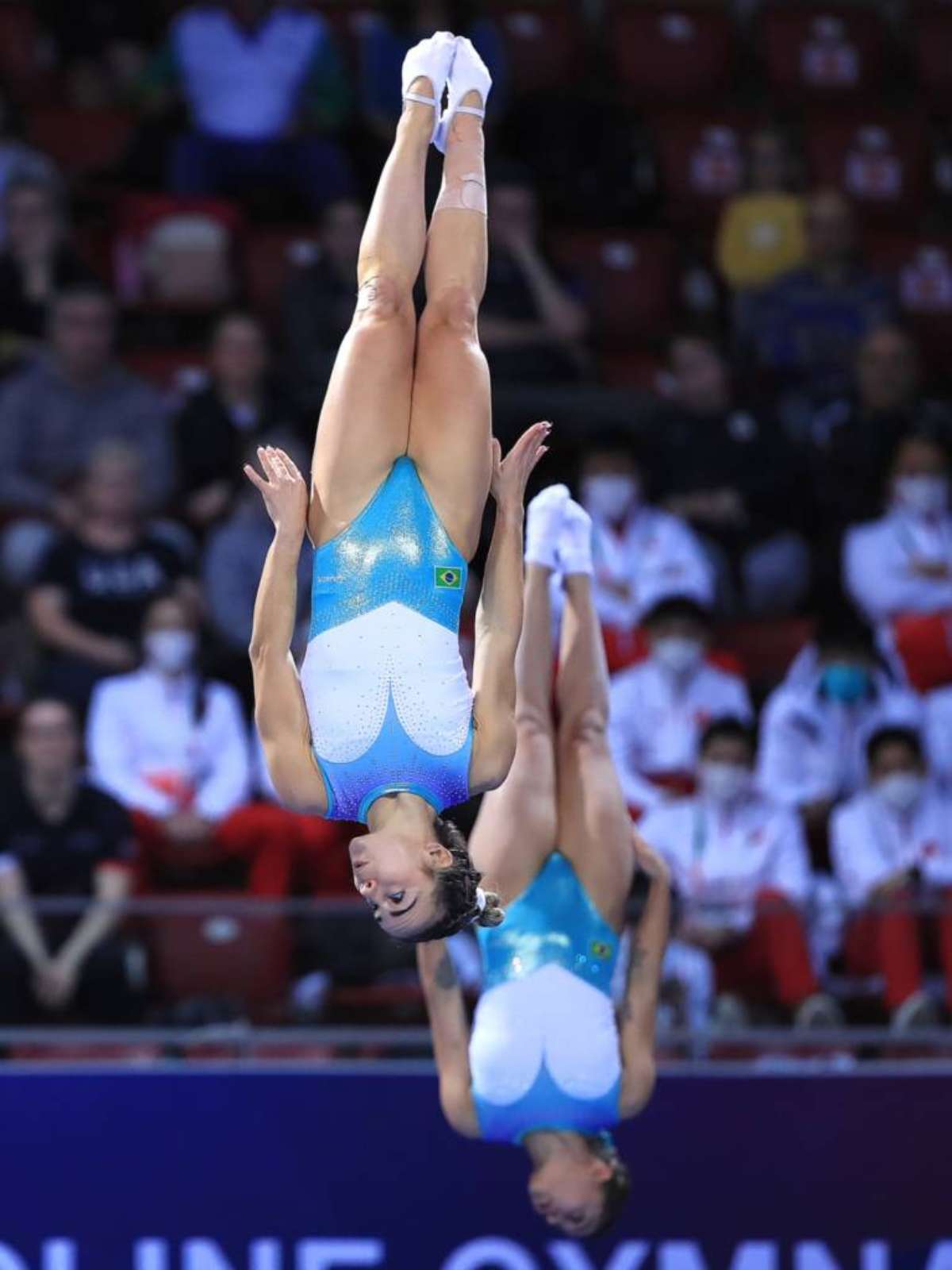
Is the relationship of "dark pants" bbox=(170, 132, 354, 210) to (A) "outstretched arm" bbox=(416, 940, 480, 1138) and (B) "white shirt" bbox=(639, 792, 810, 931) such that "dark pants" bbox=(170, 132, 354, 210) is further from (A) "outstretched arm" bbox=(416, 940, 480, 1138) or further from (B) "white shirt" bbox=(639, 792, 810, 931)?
(A) "outstretched arm" bbox=(416, 940, 480, 1138)

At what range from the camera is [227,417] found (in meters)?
9.49

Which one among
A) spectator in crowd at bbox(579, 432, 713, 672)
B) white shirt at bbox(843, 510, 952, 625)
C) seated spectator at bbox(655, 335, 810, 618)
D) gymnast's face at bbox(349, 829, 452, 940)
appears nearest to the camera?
gymnast's face at bbox(349, 829, 452, 940)

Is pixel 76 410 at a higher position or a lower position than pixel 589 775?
higher

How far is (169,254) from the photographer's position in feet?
33.6

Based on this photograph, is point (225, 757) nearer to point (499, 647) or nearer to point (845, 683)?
point (845, 683)

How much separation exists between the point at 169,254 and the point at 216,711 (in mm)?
2677

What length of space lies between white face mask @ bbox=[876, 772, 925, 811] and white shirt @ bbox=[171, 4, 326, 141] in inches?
183

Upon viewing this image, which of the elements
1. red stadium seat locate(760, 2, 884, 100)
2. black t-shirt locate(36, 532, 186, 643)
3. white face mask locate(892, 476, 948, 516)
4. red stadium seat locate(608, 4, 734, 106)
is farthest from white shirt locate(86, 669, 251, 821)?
red stadium seat locate(760, 2, 884, 100)

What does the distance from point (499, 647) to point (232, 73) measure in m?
6.11

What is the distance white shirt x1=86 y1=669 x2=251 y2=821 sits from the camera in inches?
328

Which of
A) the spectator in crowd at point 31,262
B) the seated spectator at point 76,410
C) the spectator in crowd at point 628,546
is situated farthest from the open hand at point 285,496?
the spectator in crowd at point 31,262

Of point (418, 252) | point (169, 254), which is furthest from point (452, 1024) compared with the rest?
point (169, 254)

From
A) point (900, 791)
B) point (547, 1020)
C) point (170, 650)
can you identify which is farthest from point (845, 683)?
point (547, 1020)

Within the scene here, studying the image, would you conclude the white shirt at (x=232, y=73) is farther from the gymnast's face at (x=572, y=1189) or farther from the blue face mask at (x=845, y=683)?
the gymnast's face at (x=572, y=1189)
